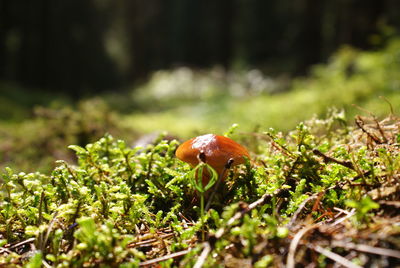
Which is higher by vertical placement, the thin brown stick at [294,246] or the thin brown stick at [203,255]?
the thin brown stick at [203,255]

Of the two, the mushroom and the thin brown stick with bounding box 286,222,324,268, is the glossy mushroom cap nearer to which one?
the mushroom

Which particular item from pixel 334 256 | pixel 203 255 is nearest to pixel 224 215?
pixel 203 255

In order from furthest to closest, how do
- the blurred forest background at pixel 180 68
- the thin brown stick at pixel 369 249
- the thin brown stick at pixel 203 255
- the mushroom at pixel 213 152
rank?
the blurred forest background at pixel 180 68 < the mushroom at pixel 213 152 < the thin brown stick at pixel 203 255 < the thin brown stick at pixel 369 249

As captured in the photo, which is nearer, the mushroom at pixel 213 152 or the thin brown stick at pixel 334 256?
the thin brown stick at pixel 334 256

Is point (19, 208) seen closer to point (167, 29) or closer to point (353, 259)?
point (353, 259)

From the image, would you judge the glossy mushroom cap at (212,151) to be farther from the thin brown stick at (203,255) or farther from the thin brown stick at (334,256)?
the thin brown stick at (334,256)

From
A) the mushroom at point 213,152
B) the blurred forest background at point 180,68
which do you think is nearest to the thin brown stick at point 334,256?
the mushroom at point 213,152
